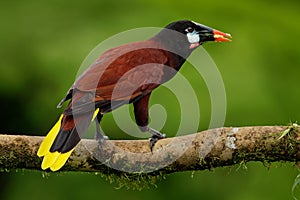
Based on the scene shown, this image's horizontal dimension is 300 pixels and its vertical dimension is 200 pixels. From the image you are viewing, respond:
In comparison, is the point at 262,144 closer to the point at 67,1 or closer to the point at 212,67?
the point at 212,67

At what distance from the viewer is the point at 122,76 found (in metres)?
2.65

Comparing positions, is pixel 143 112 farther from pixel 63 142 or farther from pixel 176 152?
pixel 63 142

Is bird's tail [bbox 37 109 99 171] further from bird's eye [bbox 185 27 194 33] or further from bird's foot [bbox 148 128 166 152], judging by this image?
bird's eye [bbox 185 27 194 33]

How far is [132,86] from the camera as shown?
266 centimetres

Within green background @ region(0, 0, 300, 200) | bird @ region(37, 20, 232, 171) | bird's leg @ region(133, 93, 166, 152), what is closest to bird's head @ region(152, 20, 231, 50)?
bird @ region(37, 20, 232, 171)

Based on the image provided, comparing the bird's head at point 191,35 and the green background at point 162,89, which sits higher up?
the bird's head at point 191,35

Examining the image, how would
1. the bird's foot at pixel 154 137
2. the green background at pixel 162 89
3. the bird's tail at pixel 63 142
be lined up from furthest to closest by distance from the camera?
the green background at pixel 162 89 → the bird's foot at pixel 154 137 → the bird's tail at pixel 63 142

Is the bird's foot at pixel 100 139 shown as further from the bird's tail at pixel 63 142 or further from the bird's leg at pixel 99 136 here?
the bird's tail at pixel 63 142

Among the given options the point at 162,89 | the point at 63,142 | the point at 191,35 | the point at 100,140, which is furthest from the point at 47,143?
the point at 162,89

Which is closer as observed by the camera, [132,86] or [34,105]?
[132,86]

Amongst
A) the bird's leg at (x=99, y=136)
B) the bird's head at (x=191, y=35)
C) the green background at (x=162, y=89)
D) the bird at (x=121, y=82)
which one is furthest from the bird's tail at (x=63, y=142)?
the green background at (x=162, y=89)

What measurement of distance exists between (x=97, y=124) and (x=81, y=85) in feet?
0.70

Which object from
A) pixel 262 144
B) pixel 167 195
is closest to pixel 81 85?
pixel 262 144

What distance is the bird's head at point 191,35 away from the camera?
8.84ft
